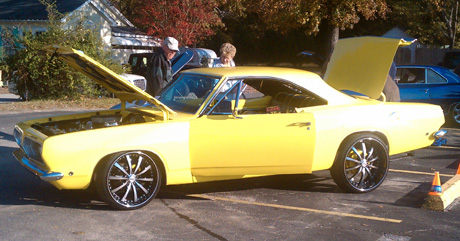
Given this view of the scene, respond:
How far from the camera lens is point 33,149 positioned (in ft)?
20.7

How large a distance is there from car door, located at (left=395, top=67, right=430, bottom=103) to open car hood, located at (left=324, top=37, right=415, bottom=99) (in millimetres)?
5241

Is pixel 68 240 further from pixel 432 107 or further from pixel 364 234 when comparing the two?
pixel 432 107

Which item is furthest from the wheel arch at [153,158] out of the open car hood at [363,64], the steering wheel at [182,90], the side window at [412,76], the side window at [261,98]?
the side window at [412,76]

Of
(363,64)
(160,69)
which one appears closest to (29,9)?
(160,69)

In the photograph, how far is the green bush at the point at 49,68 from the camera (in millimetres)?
17828

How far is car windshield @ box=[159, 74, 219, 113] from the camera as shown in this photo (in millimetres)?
6766

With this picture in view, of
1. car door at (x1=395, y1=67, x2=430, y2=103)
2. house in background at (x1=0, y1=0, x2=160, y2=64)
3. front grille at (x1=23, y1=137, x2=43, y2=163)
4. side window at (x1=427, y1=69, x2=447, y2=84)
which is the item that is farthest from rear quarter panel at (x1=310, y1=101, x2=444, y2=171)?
house in background at (x1=0, y1=0, x2=160, y2=64)

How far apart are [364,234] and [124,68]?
51.5 feet

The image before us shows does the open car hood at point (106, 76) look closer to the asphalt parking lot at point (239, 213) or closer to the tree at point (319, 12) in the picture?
the asphalt parking lot at point (239, 213)

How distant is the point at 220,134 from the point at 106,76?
1.48m

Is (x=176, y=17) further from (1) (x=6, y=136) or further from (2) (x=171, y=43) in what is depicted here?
(2) (x=171, y=43)

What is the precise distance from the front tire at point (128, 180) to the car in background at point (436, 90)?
874 centimetres

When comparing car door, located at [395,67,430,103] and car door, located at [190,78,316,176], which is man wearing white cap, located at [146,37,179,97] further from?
car door, located at [395,67,430,103]

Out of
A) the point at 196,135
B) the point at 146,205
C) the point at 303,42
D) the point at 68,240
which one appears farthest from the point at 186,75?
the point at 303,42
